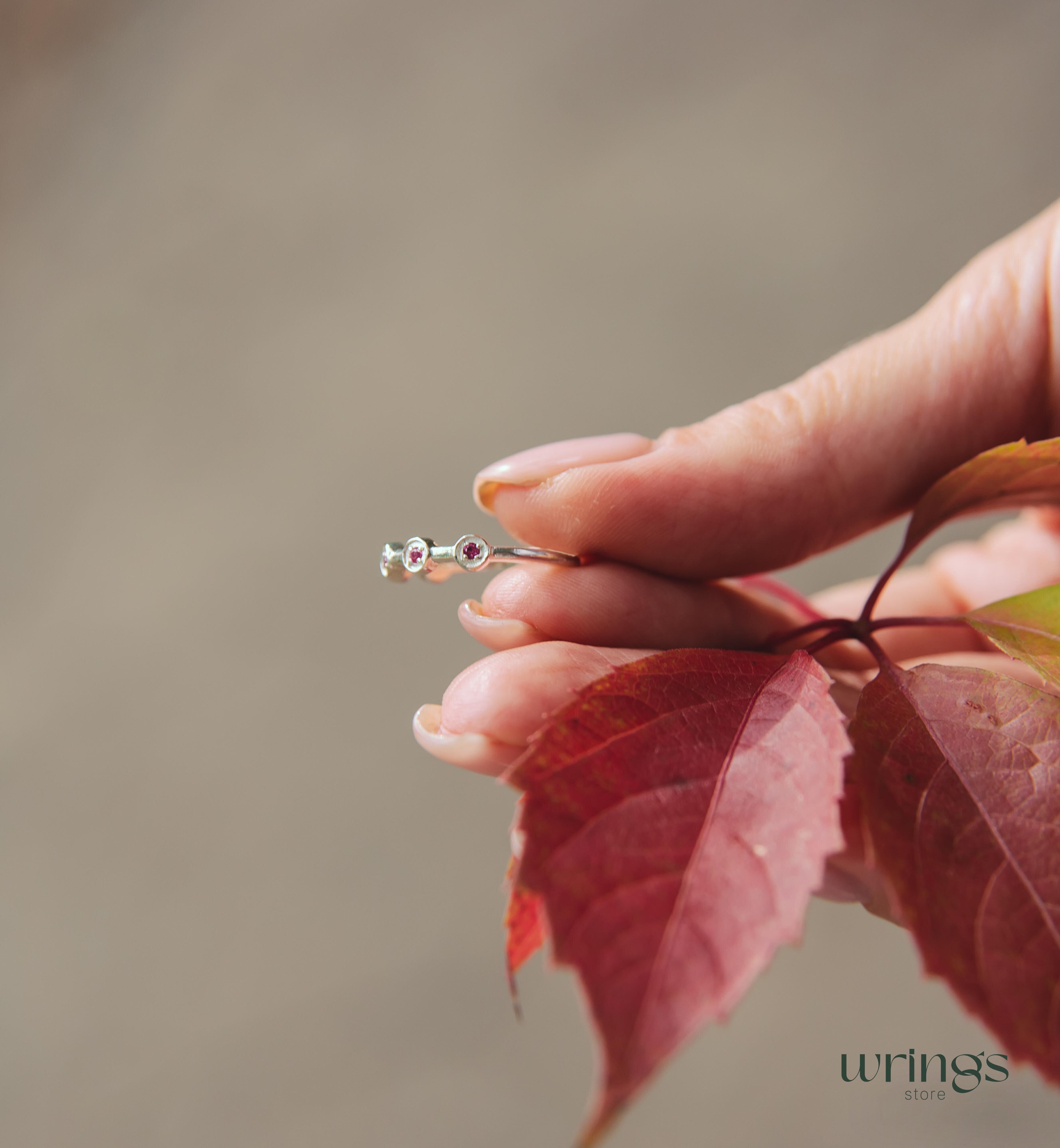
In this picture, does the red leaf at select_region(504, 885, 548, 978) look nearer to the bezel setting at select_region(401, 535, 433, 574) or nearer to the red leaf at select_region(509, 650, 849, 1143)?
the red leaf at select_region(509, 650, 849, 1143)

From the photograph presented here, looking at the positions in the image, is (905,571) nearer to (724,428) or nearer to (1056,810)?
(724,428)

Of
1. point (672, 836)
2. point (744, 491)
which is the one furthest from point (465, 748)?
point (744, 491)

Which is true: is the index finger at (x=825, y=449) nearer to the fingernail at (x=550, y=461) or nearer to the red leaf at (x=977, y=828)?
the fingernail at (x=550, y=461)

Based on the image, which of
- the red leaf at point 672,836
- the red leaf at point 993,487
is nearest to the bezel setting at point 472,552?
the red leaf at point 672,836

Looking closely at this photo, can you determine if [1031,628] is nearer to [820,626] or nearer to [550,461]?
[820,626]

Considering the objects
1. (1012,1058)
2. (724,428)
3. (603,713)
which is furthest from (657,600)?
(1012,1058)

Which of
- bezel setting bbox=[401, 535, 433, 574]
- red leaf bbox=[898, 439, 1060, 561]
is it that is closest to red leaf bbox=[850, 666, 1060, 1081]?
red leaf bbox=[898, 439, 1060, 561]
